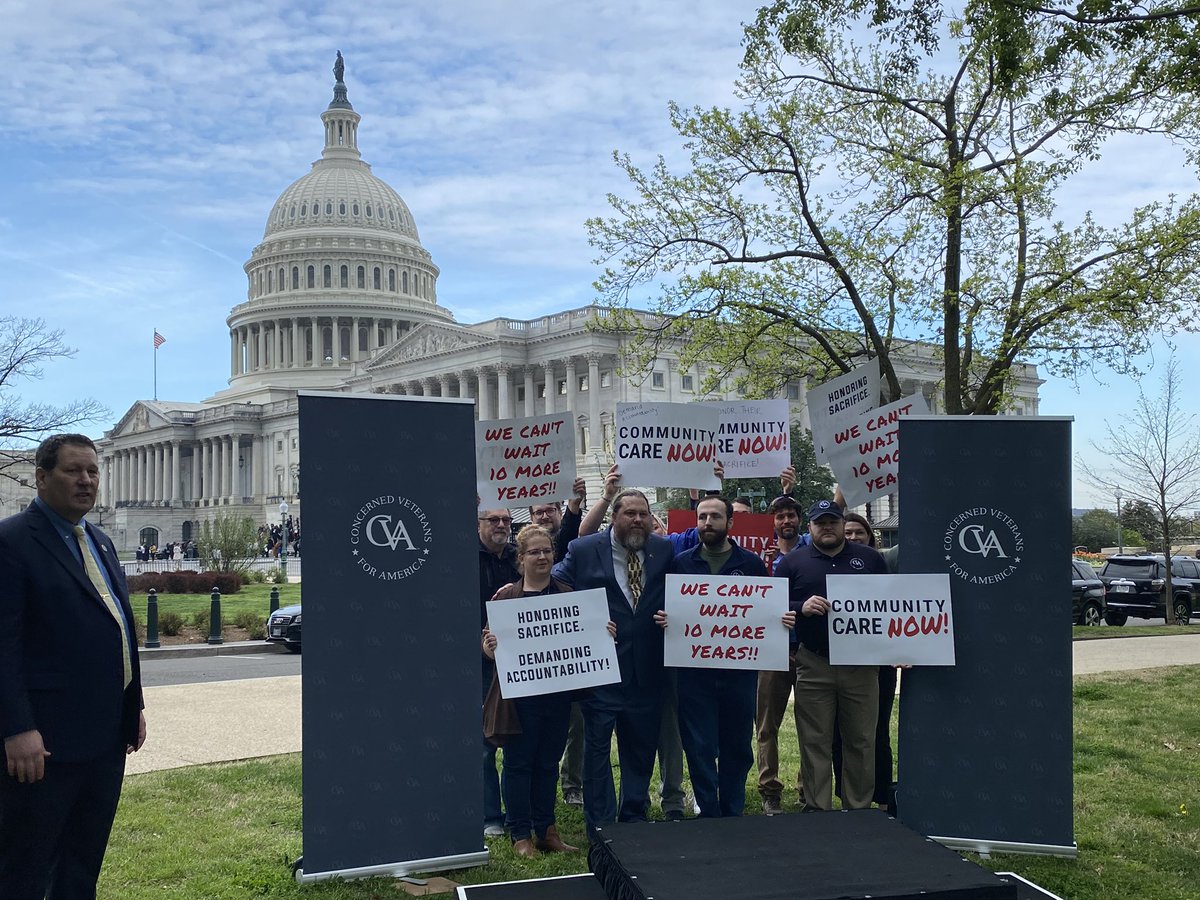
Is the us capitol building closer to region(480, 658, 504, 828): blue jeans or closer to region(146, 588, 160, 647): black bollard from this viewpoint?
region(146, 588, 160, 647): black bollard

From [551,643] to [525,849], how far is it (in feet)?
4.21

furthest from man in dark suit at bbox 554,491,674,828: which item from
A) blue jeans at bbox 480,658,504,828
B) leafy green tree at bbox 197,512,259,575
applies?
leafy green tree at bbox 197,512,259,575

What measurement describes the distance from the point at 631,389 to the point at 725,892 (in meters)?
78.1

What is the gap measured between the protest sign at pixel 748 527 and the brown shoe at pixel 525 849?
155 inches

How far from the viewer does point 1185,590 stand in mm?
33406

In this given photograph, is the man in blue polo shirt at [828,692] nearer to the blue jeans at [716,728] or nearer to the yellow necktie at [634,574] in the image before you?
the blue jeans at [716,728]

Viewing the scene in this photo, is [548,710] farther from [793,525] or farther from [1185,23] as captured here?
[1185,23]

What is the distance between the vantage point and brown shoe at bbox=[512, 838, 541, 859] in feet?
24.4

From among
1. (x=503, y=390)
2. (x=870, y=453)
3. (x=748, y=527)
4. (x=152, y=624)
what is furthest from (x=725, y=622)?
(x=503, y=390)

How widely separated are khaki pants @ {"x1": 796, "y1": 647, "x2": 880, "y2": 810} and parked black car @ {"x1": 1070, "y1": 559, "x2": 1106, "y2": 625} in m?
22.1

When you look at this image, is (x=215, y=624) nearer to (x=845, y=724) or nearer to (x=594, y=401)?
(x=845, y=724)

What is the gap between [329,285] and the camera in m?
134

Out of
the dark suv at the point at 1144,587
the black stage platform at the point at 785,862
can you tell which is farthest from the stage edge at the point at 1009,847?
the dark suv at the point at 1144,587

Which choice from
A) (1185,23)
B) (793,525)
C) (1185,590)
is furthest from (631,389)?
(793,525)
